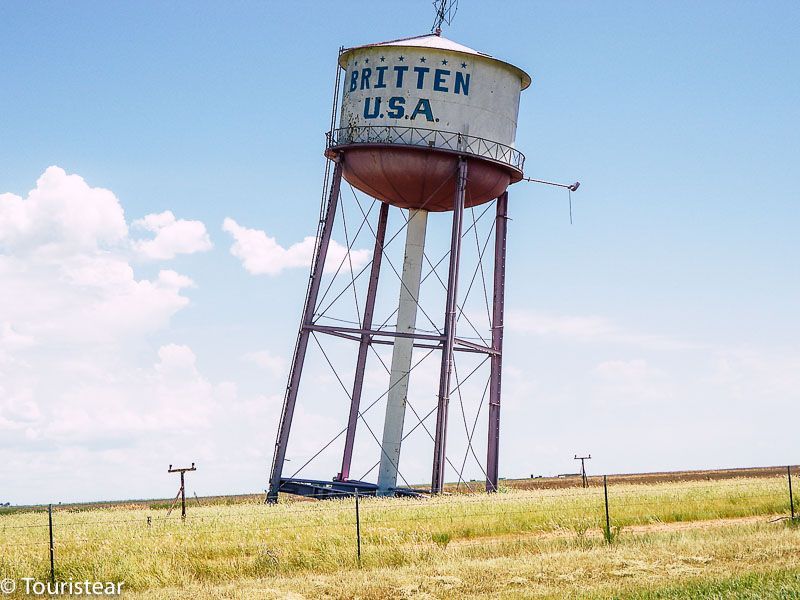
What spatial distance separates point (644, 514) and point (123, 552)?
42.6 ft

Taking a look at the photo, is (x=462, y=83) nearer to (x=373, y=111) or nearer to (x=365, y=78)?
(x=373, y=111)

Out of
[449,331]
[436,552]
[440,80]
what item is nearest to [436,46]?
[440,80]

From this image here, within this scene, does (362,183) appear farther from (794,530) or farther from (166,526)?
(794,530)

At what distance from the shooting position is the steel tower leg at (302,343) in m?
33.7

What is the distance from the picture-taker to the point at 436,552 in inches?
864

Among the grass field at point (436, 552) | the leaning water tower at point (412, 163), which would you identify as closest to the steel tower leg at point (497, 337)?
the leaning water tower at point (412, 163)

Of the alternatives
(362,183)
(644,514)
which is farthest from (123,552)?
(362,183)

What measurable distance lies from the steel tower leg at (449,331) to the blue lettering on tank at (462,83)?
2.09 m

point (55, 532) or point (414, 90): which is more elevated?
point (414, 90)

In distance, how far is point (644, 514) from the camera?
92.0 feet

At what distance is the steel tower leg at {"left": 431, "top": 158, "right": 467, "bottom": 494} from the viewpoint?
3338 centimetres

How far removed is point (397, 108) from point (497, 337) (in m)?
8.10

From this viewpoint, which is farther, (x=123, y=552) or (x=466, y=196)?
(x=466, y=196)

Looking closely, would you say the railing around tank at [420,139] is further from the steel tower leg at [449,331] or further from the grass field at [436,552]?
the grass field at [436,552]
